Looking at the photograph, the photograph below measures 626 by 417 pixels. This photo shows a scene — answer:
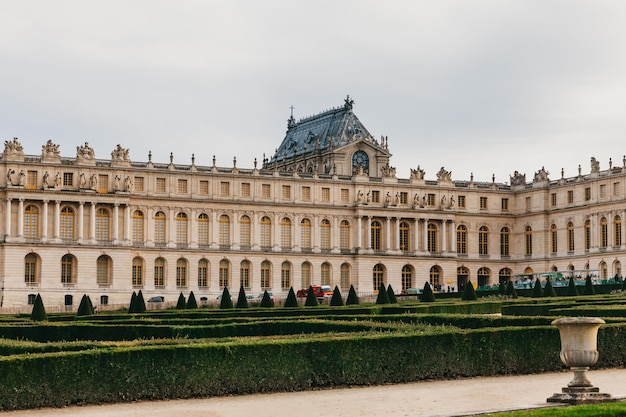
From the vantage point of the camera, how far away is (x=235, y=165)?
8231 centimetres

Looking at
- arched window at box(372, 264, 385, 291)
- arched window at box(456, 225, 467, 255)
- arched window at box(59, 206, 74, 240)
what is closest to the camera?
arched window at box(59, 206, 74, 240)

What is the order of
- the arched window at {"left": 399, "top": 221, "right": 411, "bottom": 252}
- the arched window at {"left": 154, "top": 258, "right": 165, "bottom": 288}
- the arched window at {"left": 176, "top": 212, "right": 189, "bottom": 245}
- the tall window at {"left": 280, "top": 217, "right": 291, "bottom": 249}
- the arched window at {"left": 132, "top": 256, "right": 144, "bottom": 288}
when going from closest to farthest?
the arched window at {"left": 132, "top": 256, "right": 144, "bottom": 288}
the arched window at {"left": 154, "top": 258, "right": 165, "bottom": 288}
the arched window at {"left": 176, "top": 212, "right": 189, "bottom": 245}
the tall window at {"left": 280, "top": 217, "right": 291, "bottom": 249}
the arched window at {"left": 399, "top": 221, "right": 411, "bottom": 252}

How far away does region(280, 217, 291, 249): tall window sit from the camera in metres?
82.9

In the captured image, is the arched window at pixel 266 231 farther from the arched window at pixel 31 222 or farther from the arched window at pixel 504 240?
the arched window at pixel 504 240

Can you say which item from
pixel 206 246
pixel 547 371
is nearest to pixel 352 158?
pixel 206 246

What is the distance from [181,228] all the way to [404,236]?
17.6 metres

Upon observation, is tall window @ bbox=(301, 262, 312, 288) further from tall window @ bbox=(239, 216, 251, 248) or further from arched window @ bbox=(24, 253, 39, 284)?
arched window @ bbox=(24, 253, 39, 284)

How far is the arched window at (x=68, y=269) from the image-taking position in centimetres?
7525

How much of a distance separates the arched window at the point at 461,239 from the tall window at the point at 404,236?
4.46 meters

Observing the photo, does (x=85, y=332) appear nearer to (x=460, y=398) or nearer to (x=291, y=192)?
(x=460, y=398)

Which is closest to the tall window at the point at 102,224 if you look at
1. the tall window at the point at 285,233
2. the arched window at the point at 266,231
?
the arched window at the point at 266,231

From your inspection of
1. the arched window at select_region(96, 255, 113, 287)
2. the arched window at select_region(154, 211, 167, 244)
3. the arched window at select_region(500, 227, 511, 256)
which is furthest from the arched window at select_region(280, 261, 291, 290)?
the arched window at select_region(500, 227, 511, 256)

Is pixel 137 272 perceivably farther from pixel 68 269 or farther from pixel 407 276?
pixel 407 276

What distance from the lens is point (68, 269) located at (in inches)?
2977
